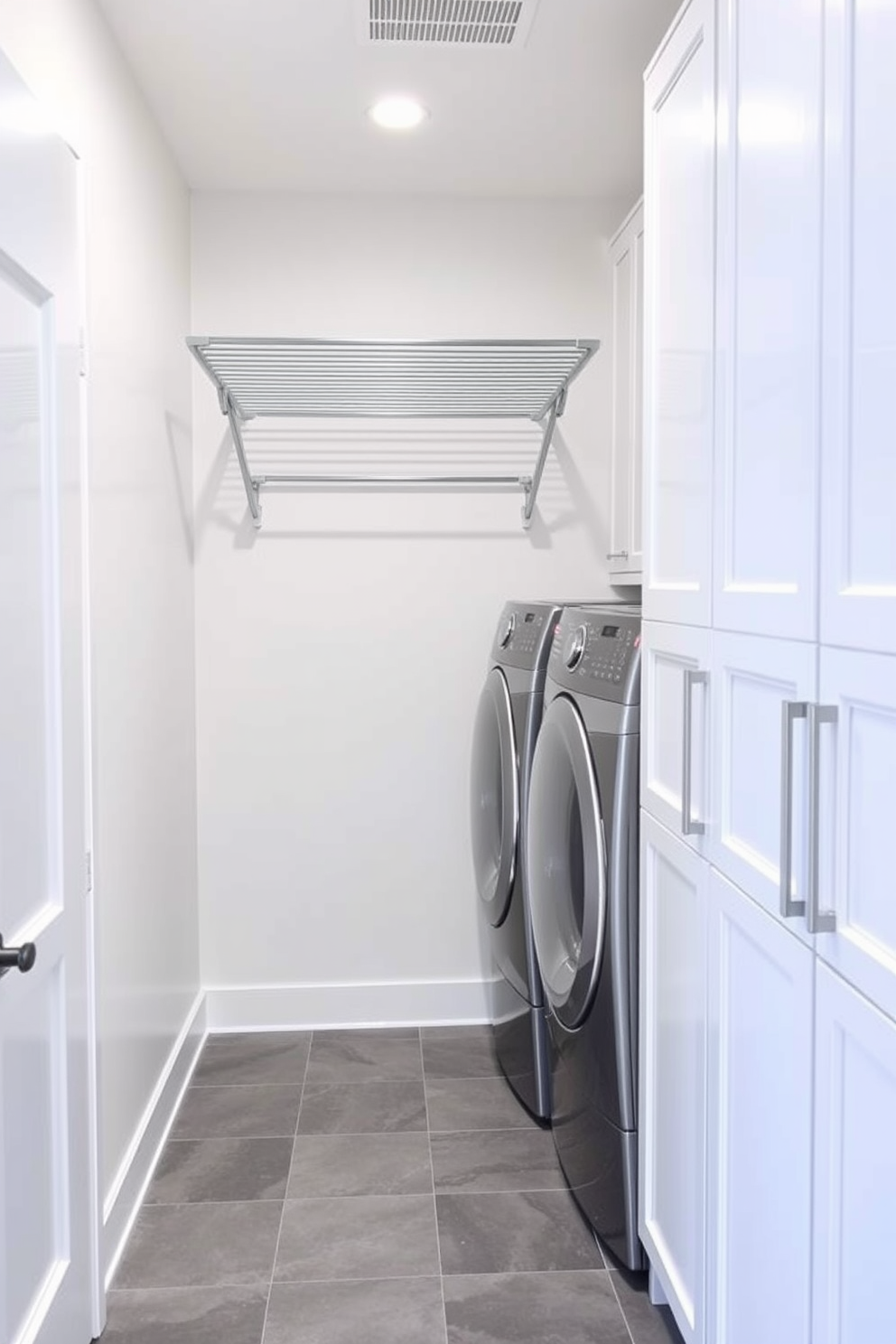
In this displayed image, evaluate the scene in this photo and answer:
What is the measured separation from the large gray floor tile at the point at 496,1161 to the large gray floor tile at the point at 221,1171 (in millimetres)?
341

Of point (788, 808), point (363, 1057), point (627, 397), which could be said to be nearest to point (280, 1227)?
point (363, 1057)

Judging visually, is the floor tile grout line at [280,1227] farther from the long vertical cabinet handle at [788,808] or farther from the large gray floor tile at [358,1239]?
the long vertical cabinet handle at [788,808]

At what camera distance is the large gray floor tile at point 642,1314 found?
1.73 metres

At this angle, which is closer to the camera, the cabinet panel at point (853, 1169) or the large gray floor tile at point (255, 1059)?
the cabinet panel at point (853, 1169)

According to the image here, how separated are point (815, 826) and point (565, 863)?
1144 mm

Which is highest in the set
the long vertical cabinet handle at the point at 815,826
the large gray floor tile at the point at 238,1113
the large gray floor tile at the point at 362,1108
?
the long vertical cabinet handle at the point at 815,826

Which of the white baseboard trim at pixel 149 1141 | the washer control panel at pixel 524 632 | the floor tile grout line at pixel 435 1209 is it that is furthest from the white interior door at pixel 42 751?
the washer control panel at pixel 524 632

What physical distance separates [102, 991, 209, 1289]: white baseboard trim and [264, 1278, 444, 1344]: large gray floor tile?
312 millimetres

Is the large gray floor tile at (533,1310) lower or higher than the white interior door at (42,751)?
lower

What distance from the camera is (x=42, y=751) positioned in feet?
4.82

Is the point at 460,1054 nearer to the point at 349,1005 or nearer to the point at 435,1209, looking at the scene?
the point at 349,1005

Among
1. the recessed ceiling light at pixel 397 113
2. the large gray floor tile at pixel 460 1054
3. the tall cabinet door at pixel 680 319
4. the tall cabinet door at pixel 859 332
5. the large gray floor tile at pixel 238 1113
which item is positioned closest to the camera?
the tall cabinet door at pixel 859 332

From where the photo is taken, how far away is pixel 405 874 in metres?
3.06

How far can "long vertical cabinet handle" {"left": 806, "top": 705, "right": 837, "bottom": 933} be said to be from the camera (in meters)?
1.04
